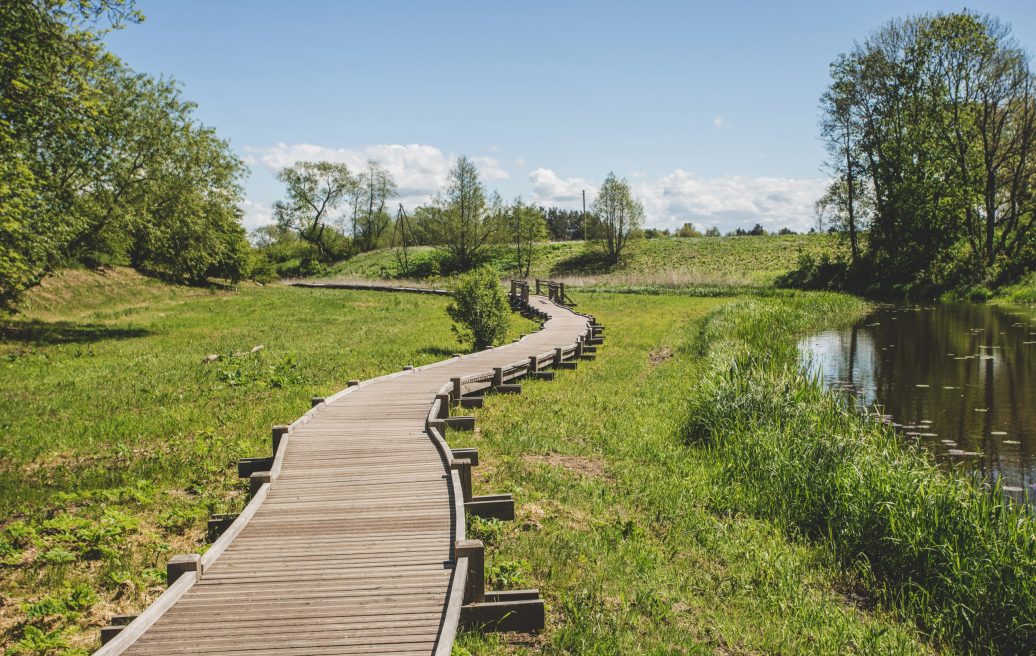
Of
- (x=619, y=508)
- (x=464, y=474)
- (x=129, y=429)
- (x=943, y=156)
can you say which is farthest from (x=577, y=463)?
(x=943, y=156)

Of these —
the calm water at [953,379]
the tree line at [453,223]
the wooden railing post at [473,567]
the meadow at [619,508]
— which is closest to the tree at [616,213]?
the tree line at [453,223]

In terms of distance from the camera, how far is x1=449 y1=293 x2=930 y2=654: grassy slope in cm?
557

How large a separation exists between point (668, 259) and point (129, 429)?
59469 millimetres

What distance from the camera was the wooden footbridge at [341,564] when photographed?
465cm

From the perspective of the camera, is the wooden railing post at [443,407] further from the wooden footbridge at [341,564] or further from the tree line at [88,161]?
the tree line at [88,161]

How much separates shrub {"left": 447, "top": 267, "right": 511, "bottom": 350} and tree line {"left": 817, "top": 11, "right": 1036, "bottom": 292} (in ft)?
99.3

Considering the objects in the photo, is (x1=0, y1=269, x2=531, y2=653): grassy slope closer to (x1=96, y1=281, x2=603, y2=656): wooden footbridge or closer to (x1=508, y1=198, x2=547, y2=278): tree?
(x1=96, y1=281, x2=603, y2=656): wooden footbridge

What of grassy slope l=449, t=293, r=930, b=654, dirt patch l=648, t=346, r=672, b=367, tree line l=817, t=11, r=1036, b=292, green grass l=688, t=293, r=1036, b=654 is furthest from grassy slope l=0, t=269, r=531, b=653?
tree line l=817, t=11, r=1036, b=292

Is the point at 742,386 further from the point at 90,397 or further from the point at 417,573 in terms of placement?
the point at 90,397

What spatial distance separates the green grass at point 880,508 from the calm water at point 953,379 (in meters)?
0.97

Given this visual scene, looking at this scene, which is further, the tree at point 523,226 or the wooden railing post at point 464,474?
the tree at point 523,226

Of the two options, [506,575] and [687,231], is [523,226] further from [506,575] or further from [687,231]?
[506,575]

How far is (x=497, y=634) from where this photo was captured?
5461 millimetres

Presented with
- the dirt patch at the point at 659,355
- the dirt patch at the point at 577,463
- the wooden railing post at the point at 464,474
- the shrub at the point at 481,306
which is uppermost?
the shrub at the point at 481,306
